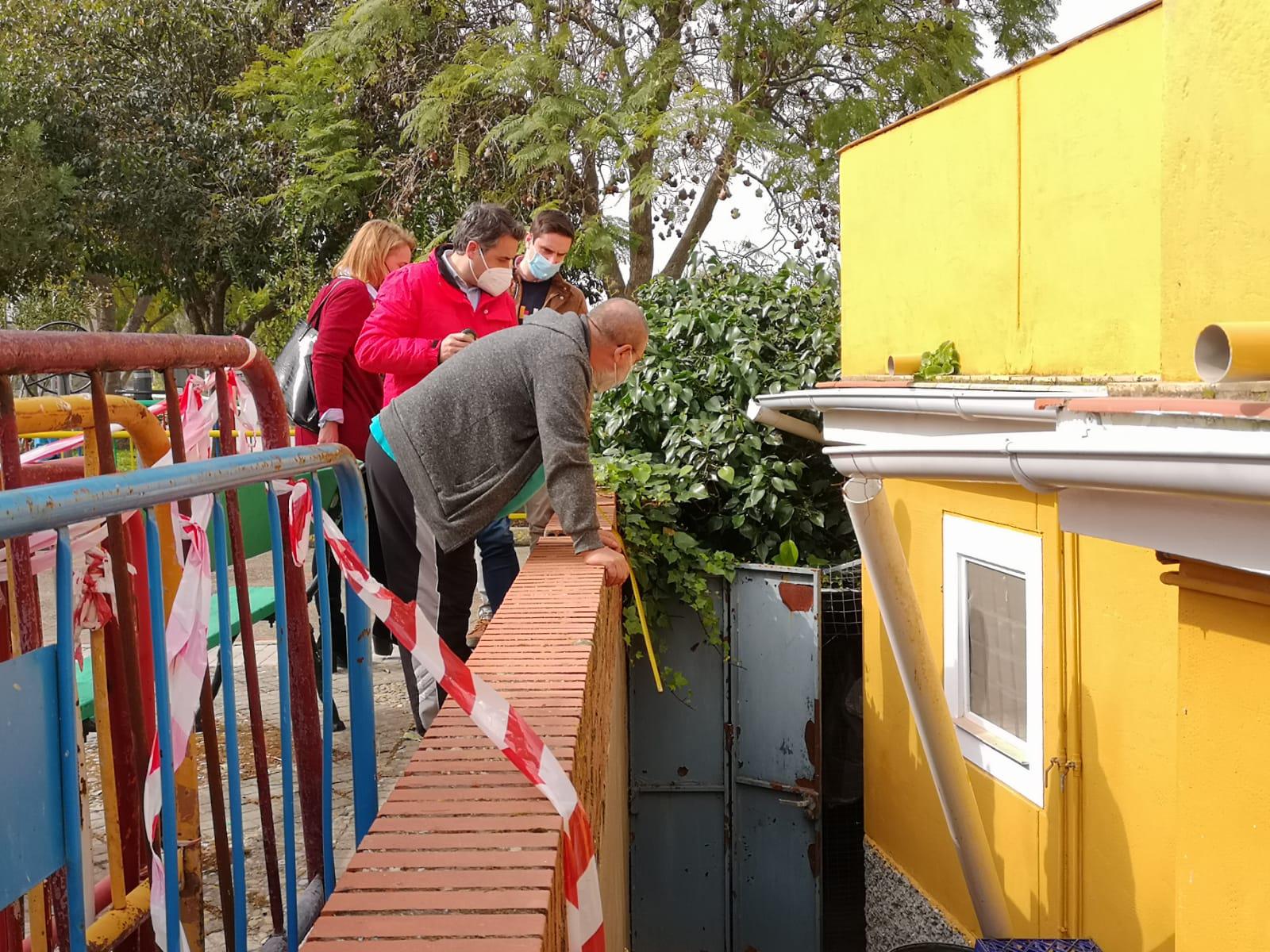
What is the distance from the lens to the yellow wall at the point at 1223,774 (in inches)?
110

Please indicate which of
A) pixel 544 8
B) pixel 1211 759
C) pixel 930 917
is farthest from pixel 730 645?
pixel 544 8

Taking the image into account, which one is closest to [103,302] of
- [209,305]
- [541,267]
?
[209,305]

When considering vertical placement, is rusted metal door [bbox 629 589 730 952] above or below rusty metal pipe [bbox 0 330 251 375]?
below

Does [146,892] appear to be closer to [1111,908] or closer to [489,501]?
[489,501]

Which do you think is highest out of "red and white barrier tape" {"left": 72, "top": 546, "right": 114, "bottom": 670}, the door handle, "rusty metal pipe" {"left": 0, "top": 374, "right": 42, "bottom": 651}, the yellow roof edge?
the yellow roof edge

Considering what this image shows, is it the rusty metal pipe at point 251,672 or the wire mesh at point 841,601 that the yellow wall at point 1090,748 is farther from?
the rusty metal pipe at point 251,672

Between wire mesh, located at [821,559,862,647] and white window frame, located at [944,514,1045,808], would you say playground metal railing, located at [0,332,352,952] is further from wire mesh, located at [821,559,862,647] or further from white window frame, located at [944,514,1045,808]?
wire mesh, located at [821,559,862,647]

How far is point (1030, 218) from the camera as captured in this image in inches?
230

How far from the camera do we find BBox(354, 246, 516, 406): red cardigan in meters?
4.31

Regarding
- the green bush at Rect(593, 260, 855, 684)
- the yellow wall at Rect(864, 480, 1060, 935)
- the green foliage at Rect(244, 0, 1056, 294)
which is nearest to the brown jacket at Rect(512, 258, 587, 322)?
the green bush at Rect(593, 260, 855, 684)

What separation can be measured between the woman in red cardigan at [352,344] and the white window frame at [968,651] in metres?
3.12

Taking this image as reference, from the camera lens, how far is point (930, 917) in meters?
7.39

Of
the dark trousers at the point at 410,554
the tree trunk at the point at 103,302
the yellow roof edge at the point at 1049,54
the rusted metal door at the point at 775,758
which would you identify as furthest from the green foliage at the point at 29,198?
the dark trousers at the point at 410,554

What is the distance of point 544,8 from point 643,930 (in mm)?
8937
